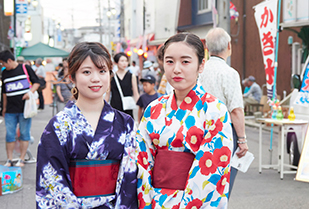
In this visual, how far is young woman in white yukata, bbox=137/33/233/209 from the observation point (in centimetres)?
230

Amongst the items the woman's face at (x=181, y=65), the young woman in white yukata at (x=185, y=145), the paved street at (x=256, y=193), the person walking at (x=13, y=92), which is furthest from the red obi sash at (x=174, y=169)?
the person walking at (x=13, y=92)

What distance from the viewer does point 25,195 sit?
5.57 metres

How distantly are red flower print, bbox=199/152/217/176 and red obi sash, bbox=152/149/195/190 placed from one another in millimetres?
76

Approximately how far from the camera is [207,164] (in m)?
2.30

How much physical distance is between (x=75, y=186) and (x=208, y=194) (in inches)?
28.8

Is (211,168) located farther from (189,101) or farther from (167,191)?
(189,101)

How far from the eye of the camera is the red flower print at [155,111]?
8.18ft

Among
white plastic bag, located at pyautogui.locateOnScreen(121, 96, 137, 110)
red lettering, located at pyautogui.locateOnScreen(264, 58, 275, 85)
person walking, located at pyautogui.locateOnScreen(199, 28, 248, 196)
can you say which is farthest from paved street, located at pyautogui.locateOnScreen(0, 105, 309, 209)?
white plastic bag, located at pyautogui.locateOnScreen(121, 96, 137, 110)

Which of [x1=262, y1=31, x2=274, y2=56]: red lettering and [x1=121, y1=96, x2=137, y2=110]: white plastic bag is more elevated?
[x1=262, y1=31, x2=274, y2=56]: red lettering

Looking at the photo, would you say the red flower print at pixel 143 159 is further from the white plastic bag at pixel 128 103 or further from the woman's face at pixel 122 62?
the woman's face at pixel 122 62

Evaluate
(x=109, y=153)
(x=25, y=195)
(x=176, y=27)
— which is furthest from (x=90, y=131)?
(x=176, y=27)

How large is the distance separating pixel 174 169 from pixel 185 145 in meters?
0.15

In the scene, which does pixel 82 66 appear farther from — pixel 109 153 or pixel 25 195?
pixel 25 195

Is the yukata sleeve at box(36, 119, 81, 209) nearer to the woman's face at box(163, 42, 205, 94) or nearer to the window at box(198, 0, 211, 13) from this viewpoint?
the woman's face at box(163, 42, 205, 94)
